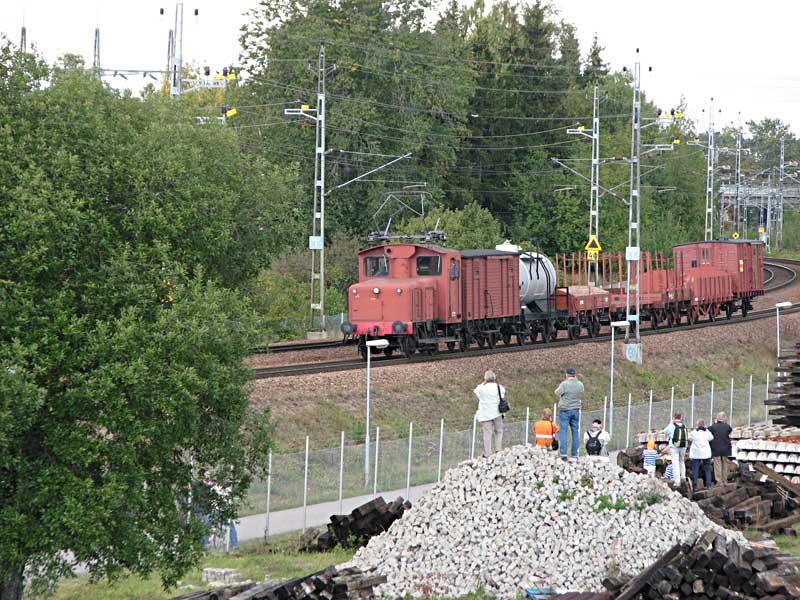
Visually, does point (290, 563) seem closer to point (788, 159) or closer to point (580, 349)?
point (580, 349)

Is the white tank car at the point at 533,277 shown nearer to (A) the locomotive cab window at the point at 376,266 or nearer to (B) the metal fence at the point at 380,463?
(A) the locomotive cab window at the point at 376,266

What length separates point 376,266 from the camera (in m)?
39.6

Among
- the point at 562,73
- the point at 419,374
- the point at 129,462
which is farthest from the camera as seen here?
the point at 562,73

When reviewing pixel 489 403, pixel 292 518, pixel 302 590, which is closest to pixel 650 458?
pixel 489 403

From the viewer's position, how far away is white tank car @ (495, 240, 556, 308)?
44.5 meters

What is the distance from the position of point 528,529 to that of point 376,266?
851 inches

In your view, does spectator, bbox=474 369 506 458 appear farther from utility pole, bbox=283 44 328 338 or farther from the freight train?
utility pole, bbox=283 44 328 338

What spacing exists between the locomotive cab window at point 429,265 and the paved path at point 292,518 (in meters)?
13.6

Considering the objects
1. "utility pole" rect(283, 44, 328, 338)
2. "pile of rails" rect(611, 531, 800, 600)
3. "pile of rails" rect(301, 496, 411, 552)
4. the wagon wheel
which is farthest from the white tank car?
"pile of rails" rect(611, 531, 800, 600)

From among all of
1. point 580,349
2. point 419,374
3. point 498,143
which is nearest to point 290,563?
point 419,374

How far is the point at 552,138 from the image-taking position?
91188mm

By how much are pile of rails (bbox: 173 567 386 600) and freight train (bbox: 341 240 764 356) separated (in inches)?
775

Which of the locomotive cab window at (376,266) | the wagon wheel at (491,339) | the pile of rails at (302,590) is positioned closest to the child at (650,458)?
the pile of rails at (302,590)

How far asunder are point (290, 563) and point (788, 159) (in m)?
192
